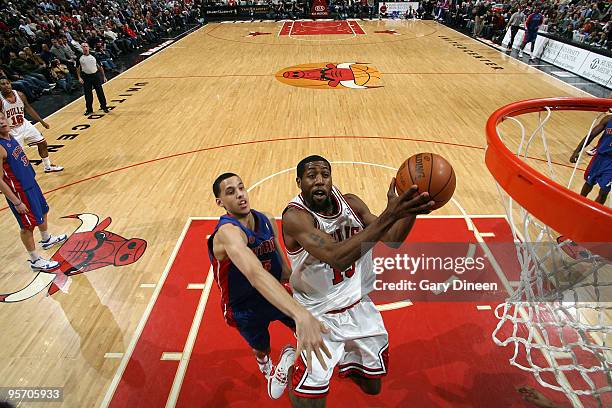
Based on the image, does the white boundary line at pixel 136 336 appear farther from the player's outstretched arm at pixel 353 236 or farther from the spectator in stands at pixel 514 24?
the spectator in stands at pixel 514 24

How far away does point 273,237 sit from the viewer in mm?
2723

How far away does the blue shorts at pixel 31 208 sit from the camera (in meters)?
4.01

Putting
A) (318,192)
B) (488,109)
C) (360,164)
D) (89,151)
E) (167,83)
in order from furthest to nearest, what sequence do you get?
(167,83), (488,109), (89,151), (360,164), (318,192)

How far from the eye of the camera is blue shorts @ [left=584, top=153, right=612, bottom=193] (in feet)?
14.1

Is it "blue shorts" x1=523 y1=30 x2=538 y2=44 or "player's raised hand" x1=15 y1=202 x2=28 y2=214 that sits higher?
"player's raised hand" x1=15 y1=202 x2=28 y2=214

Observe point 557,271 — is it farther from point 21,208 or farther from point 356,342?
point 21,208

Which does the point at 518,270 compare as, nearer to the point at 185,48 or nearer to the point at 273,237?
the point at 273,237

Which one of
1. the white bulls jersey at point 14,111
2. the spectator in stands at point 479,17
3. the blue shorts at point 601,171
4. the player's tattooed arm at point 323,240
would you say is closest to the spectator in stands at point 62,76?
the white bulls jersey at point 14,111

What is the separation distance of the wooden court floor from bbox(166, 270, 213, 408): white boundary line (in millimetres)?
523

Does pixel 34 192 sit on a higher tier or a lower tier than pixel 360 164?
higher

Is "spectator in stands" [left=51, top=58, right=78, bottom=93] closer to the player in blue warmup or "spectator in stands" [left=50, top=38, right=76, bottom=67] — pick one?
"spectator in stands" [left=50, top=38, right=76, bottom=67]

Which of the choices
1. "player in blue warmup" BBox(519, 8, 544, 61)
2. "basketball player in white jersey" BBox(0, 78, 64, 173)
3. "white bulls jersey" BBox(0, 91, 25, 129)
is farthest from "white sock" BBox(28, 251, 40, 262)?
"player in blue warmup" BBox(519, 8, 544, 61)

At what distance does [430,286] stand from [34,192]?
164 inches

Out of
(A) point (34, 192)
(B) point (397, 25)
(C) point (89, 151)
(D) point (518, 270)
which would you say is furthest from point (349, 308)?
(B) point (397, 25)
